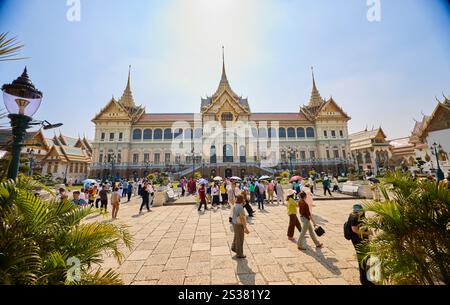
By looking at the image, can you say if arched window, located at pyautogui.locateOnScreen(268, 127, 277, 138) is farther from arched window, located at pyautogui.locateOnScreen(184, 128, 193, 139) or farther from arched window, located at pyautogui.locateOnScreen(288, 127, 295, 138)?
arched window, located at pyautogui.locateOnScreen(184, 128, 193, 139)

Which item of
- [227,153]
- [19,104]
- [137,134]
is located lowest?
[19,104]

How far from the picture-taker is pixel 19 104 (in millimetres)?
2977

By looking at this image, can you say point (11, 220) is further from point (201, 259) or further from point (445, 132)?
point (445, 132)

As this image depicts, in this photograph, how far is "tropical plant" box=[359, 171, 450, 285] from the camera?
208 cm

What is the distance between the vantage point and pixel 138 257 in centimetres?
427

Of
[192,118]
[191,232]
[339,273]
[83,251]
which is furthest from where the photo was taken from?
[192,118]

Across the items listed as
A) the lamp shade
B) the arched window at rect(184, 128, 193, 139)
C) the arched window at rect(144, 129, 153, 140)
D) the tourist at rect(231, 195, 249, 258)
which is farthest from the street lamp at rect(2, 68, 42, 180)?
the arched window at rect(144, 129, 153, 140)

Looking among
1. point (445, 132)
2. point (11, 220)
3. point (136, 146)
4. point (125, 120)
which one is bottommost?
point (11, 220)

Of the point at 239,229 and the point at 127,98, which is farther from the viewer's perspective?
the point at 127,98

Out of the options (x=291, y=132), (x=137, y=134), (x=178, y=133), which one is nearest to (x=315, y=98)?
(x=291, y=132)

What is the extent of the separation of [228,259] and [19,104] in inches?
179

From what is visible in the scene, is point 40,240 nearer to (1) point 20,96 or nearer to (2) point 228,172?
(1) point 20,96

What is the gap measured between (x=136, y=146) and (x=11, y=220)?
42334 millimetres
